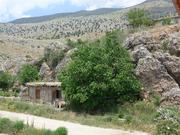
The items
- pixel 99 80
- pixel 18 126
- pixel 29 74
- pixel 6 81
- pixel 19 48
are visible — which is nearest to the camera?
pixel 18 126

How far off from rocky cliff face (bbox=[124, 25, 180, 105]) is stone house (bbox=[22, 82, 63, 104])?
813 cm

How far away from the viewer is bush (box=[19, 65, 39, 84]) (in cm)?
5088

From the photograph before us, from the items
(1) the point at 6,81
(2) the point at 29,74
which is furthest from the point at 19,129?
(1) the point at 6,81

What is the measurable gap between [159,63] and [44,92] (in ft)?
42.0

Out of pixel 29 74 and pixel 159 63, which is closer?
pixel 159 63

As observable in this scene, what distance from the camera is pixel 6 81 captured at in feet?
182

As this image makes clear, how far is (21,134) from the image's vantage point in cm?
2309

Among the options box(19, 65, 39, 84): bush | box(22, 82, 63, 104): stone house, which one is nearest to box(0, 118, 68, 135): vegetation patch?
box(22, 82, 63, 104): stone house

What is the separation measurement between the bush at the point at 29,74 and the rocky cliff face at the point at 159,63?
15615mm

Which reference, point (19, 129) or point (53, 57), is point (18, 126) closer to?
point (19, 129)

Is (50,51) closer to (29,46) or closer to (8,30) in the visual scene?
(29,46)

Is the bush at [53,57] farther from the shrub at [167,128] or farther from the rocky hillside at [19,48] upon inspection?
the rocky hillside at [19,48]

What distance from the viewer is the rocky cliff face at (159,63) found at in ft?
115

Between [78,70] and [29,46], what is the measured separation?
267ft
